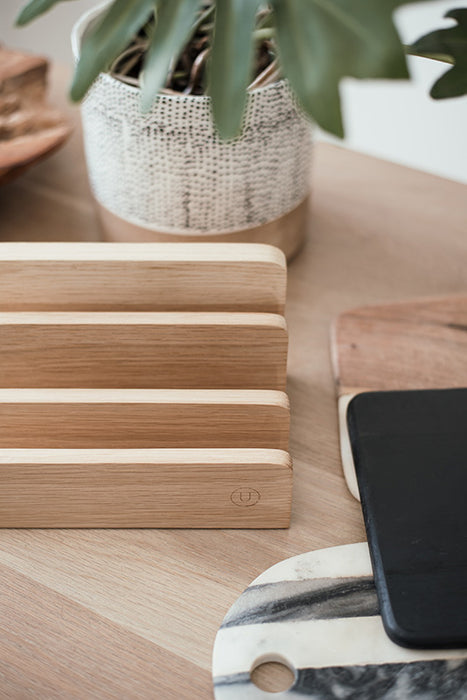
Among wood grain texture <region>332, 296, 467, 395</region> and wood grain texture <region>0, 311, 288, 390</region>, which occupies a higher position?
wood grain texture <region>0, 311, 288, 390</region>

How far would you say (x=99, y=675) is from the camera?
42 cm

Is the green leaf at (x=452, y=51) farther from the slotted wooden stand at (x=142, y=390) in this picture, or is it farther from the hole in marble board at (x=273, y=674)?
the hole in marble board at (x=273, y=674)

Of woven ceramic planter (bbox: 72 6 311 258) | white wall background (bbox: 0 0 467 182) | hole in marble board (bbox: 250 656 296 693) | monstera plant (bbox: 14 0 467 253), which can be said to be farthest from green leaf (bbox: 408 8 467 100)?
white wall background (bbox: 0 0 467 182)

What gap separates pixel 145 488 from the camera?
460mm

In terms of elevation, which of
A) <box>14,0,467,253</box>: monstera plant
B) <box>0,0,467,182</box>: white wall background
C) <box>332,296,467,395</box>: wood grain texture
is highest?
<box>14,0,467,253</box>: monstera plant

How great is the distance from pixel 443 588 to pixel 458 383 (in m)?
0.18

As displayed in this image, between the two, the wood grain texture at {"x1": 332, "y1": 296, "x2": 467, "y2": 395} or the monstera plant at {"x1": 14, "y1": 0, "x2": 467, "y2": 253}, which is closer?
the monstera plant at {"x1": 14, "y1": 0, "x2": 467, "y2": 253}

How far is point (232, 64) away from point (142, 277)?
16cm

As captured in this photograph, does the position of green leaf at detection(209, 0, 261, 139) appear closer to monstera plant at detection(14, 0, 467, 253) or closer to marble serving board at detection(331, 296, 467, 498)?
monstera plant at detection(14, 0, 467, 253)

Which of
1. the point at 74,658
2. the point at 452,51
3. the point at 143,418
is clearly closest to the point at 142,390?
the point at 143,418

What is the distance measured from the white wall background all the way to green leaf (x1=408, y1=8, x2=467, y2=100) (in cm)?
97

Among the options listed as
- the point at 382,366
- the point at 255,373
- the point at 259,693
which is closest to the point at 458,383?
the point at 382,366

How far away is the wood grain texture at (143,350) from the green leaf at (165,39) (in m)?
0.14

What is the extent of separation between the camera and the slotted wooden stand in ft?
1.49
